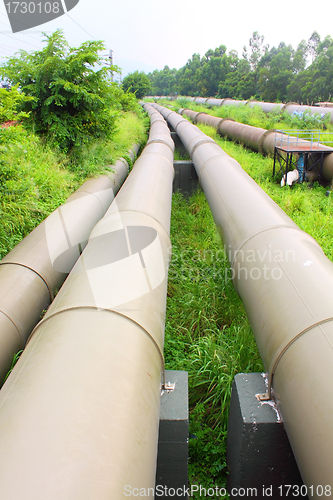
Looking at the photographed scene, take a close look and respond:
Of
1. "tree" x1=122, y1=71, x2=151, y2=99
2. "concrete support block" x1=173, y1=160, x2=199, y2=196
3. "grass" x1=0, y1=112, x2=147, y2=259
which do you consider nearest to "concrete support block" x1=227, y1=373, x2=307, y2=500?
"grass" x1=0, y1=112, x2=147, y2=259

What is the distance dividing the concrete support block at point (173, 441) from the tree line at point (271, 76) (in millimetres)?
37571

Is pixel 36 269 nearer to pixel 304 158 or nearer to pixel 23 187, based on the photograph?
pixel 23 187

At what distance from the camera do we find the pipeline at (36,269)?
2.84 m

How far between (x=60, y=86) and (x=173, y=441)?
25.9ft

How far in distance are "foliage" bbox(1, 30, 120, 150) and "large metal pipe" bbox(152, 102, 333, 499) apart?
5.96 meters

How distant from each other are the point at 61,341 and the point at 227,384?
203cm

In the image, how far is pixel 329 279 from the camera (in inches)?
87.0

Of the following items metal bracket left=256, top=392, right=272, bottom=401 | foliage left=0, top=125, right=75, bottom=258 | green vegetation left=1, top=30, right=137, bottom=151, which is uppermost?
green vegetation left=1, top=30, right=137, bottom=151

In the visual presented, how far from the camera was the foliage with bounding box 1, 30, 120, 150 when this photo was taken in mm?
7613

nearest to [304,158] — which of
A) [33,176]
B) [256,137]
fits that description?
[256,137]

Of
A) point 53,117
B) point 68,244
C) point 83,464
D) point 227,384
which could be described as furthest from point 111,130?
point 83,464

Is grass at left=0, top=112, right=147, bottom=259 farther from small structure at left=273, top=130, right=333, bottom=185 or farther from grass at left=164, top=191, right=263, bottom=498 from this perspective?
small structure at left=273, top=130, right=333, bottom=185

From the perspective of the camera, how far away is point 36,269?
3.37 meters

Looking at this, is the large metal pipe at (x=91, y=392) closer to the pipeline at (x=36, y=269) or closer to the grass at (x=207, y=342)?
the pipeline at (x=36, y=269)
